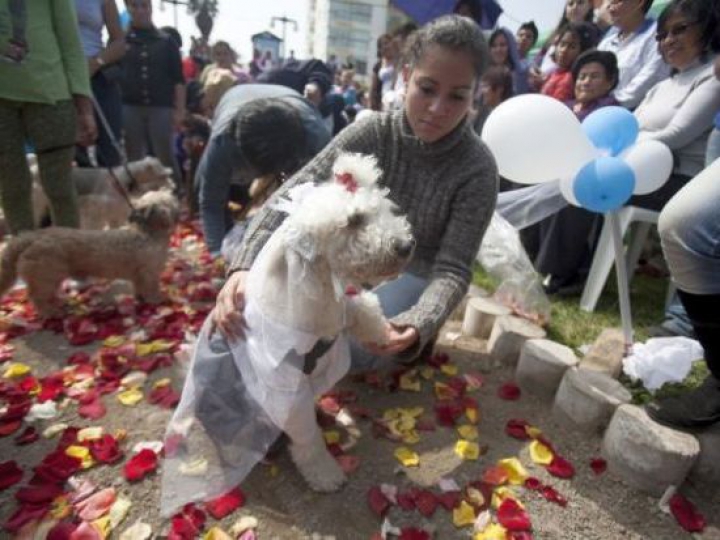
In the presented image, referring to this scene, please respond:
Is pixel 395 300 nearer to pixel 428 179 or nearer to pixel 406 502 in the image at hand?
pixel 428 179

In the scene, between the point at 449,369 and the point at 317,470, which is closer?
the point at 317,470

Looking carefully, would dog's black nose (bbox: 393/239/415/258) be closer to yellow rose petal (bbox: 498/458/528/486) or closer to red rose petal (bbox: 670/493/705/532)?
yellow rose petal (bbox: 498/458/528/486)

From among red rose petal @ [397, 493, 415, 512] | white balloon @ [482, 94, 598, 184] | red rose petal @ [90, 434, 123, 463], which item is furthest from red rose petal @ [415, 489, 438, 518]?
white balloon @ [482, 94, 598, 184]

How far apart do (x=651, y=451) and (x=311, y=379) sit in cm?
133

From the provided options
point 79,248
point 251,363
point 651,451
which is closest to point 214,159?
point 79,248

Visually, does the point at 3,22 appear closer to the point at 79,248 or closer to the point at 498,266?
the point at 79,248

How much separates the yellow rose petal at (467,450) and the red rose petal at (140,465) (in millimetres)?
1242

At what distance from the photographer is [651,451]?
177 centimetres

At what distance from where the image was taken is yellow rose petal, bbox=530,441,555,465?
1.95 metres

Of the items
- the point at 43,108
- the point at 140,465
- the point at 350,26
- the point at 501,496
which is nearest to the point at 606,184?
Answer: the point at 501,496

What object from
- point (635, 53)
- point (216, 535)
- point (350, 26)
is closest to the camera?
point (216, 535)

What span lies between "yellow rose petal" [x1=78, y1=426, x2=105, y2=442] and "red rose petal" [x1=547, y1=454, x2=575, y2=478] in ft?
6.18

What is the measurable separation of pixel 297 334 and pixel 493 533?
40.1 inches

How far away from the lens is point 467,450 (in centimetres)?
199
